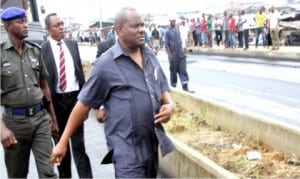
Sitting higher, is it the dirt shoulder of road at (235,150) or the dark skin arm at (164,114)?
the dark skin arm at (164,114)

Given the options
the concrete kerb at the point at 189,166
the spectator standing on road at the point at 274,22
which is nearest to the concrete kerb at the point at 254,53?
the spectator standing on road at the point at 274,22

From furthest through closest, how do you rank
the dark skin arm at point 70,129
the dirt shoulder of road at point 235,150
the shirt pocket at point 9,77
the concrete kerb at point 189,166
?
the dirt shoulder of road at point 235,150
the concrete kerb at point 189,166
the shirt pocket at point 9,77
the dark skin arm at point 70,129

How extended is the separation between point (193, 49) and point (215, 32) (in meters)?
1.57

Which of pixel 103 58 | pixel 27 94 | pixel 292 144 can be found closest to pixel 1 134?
pixel 27 94

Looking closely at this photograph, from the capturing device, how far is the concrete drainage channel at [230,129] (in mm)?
5230

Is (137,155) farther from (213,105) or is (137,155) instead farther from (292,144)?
(213,105)

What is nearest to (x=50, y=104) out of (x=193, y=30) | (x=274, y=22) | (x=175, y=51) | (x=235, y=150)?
(x=235, y=150)

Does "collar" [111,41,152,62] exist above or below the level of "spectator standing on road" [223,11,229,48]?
above

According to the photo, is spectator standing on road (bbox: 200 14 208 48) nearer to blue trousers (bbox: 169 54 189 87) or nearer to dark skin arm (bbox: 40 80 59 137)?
blue trousers (bbox: 169 54 189 87)

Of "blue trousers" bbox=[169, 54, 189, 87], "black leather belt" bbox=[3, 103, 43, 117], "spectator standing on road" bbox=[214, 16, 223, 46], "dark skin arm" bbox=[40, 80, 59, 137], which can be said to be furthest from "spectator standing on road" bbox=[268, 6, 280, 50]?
"black leather belt" bbox=[3, 103, 43, 117]

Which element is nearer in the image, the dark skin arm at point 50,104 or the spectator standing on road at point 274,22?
the dark skin arm at point 50,104

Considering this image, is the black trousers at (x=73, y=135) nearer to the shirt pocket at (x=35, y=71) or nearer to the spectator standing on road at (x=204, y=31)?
the shirt pocket at (x=35, y=71)

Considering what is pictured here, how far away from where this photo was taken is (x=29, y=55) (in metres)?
4.72

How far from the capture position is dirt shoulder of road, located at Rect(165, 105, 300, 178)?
5.54m
